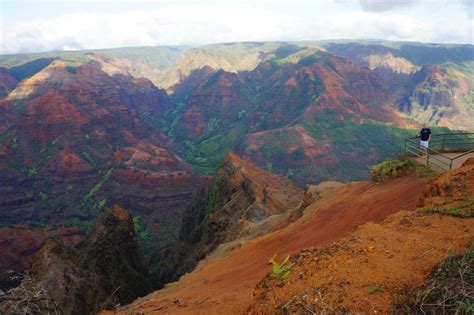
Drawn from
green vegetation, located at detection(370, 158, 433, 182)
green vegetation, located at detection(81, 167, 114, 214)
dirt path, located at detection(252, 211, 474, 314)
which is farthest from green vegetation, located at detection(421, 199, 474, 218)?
green vegetation, located at detection(81, 167, 114, 214)

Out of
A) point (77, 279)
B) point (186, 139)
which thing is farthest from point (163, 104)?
point (77, 279)

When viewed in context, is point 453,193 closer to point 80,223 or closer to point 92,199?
point 80,223

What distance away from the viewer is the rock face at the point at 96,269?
21.1 metres

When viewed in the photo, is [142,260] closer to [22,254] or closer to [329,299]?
[22,254]

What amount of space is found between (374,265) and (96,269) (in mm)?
27689

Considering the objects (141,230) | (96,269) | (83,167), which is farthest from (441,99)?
(96,269)

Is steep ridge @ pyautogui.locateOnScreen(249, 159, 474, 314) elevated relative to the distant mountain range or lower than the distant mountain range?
elevated

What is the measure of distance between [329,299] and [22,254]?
168 feet

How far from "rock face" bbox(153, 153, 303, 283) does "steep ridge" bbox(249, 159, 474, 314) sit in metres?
14.8

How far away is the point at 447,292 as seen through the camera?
18.4 feet

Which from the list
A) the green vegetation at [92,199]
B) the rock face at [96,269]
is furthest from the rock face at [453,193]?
the green vegetation at [92,199]

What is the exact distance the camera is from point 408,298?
6.39 m

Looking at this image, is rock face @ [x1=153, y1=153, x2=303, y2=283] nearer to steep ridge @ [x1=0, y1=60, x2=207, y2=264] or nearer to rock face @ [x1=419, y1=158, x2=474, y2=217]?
rock face @ [x1=419, y1=158, x2=474, y2=217]

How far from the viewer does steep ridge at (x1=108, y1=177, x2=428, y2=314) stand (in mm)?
11984
